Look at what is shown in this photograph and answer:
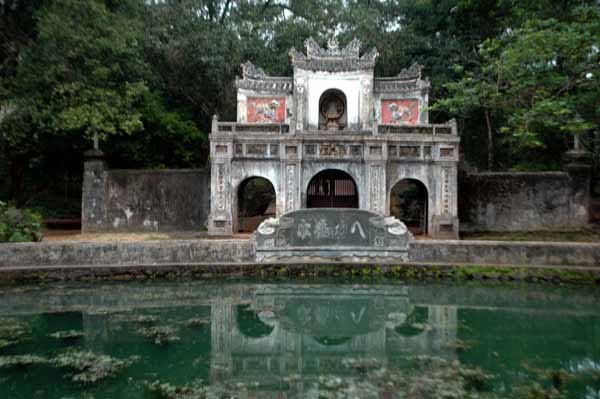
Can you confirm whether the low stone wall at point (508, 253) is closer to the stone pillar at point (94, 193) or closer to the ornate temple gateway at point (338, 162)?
the ornate temple gateway at point (338, 162)

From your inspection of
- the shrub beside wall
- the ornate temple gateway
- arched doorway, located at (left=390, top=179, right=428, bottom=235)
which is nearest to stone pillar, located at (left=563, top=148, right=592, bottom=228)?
the ornate temple gateway

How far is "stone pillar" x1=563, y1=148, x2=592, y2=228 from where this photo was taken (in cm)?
1619

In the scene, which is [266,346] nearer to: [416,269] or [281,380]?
[281,380]

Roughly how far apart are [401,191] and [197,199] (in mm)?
9133

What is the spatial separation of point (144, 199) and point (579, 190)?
1408 centimetres

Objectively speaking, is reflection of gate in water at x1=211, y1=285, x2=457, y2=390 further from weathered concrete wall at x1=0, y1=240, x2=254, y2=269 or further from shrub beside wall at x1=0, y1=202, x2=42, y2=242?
shrub beside wall at x1=0, y1=202, x2=42, y2=242

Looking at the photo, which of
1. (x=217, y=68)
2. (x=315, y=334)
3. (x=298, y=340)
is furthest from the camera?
(x=217, y=68)

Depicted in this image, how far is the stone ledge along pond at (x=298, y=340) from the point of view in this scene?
535 cm

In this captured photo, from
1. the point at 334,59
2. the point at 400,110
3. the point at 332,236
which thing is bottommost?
the point at 332,236

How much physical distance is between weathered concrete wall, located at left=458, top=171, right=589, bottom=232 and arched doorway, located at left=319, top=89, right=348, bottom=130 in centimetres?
464

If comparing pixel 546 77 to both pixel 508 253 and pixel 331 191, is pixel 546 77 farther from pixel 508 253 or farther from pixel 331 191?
pixel 331 191

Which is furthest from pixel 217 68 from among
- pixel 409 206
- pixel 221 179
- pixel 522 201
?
pixel 522 201

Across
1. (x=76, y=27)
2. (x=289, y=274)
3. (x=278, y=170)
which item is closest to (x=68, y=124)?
(x=76, y=27)

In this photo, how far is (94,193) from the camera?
1678cm
